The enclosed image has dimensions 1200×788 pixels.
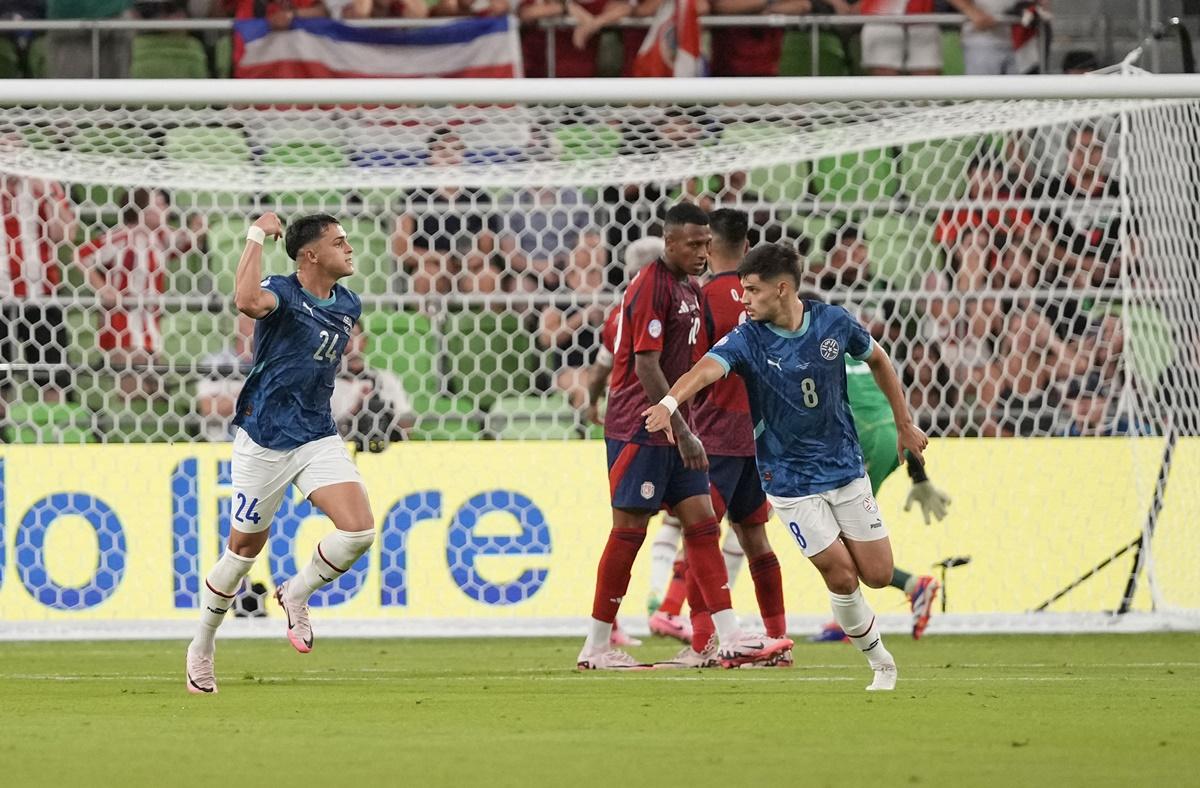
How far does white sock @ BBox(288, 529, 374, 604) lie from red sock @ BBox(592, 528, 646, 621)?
1.15 m

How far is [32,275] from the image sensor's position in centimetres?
1098

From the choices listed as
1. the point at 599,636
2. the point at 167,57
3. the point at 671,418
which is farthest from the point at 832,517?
the point at 167,57

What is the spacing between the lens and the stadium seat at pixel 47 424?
400 inches

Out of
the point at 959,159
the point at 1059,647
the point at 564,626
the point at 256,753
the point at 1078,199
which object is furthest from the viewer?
the point at 959,159

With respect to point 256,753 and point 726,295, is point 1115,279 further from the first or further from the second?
point 256,753

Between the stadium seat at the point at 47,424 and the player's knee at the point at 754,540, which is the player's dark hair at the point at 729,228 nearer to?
the player's knee at the point at 754,540

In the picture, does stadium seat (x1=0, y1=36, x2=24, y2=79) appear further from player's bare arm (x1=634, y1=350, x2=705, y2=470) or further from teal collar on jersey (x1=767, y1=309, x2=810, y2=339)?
teal collar on jersey (x1=767, y1=309, x2=810, y2=339)

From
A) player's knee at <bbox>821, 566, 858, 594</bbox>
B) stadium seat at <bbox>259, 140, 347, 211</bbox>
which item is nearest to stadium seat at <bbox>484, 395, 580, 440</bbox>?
stadium seat at <bbox>259, 140, 347, 211</bbox>

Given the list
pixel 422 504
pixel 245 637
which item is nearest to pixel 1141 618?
pixel 422 504

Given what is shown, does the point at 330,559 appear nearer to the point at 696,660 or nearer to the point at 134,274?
the point at 696,660

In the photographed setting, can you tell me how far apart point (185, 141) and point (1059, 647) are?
5.93 m

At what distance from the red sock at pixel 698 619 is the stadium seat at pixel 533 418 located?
283cm

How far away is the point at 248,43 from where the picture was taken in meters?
13.7

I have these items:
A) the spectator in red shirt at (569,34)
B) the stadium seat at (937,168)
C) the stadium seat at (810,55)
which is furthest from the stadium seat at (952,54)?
the spectator in red shirt at (569,34)
